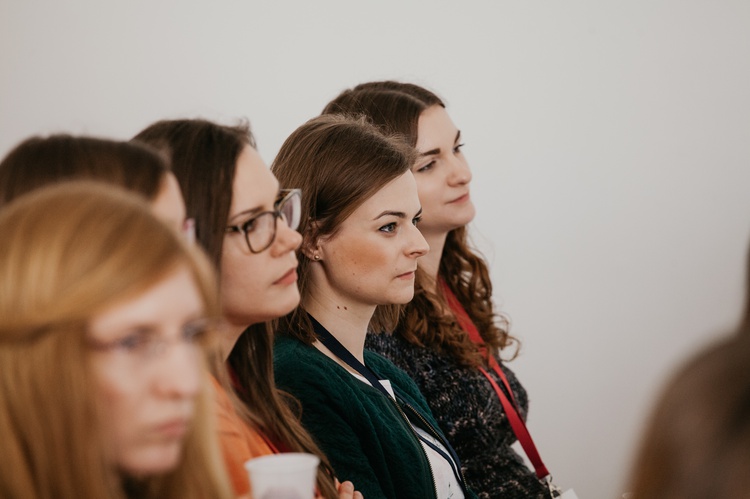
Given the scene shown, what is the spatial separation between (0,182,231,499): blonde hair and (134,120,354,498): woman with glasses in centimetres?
55

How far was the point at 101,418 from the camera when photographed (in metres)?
0.90

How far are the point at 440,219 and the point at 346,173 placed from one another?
0.72 meters

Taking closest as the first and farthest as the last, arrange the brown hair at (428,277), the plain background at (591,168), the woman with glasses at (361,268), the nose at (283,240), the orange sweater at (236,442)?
1. the orange sweater at (236,442)
2. the nose at (283,240)
3. the woman with glasses at (361,268)
4. the brown hair at (428,277)
5. the plain background at (591,168)

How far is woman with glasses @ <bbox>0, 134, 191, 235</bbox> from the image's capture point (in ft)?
3.77

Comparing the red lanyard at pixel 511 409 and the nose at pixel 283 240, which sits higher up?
the nose at pixel 283 240

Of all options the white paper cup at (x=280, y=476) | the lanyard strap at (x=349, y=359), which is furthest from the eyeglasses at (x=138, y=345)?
the lanyard strap at (x=349, y=359)

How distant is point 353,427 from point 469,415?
68 cm

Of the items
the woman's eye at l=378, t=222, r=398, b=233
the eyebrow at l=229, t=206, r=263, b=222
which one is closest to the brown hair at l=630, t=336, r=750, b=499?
the eyebrow at l=229, t=206, r=263, b=222

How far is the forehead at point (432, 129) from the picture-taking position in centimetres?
278

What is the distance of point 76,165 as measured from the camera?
116cm

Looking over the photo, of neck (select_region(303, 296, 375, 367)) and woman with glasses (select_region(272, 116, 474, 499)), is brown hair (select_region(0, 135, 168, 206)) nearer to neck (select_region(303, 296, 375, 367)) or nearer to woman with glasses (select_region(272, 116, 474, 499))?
woman with glasses (select_region(272, 116, 474, 499))

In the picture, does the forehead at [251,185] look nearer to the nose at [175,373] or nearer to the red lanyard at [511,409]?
the nose at [175,373]

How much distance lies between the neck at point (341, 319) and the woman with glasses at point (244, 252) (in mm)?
425

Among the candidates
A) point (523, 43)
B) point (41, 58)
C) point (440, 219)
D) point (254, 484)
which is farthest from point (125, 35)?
point (254, 484)
